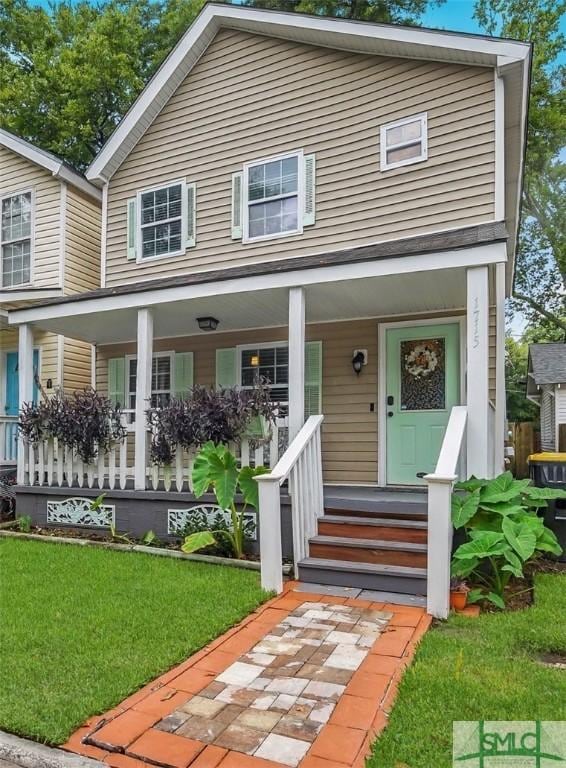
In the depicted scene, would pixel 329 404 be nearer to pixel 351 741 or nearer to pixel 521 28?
pixel 351 741

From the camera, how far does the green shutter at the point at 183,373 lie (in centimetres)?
828

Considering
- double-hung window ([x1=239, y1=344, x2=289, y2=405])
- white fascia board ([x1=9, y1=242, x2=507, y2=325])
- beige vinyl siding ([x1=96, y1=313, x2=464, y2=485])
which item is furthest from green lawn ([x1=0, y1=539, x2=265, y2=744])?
double-hung window ([x1=239, y1=344, x2=289, y2=405])

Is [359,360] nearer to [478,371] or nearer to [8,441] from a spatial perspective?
[478,371]

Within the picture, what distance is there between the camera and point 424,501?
5457 millimetres

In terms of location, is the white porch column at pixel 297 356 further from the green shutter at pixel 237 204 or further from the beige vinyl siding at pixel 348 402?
the green shutter at pixel 237 204

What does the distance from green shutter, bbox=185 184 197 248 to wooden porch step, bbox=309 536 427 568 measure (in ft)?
16.9

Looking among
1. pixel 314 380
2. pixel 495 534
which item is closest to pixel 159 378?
pixel 314 380

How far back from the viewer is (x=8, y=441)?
8.76 metres

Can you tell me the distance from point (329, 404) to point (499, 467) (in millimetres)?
2314

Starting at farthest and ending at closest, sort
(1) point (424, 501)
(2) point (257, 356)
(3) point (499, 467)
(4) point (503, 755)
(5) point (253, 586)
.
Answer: (2) point (257, 356) < (3) point (499, 467) < (1) point (424, 501) < (5) point (253, 586) < (4) point (503, 755)

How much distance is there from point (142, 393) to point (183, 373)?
6.65 ft

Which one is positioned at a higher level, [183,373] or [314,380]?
[183,373]

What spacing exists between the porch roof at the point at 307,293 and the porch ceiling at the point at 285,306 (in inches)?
0.4

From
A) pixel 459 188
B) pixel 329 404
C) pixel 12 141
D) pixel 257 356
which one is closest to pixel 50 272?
pixel 12 141
